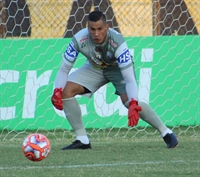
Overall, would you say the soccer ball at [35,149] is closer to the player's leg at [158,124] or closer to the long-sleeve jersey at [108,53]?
the long-sleeve jersey at [108,53]

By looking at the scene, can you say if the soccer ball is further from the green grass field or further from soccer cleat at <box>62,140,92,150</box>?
soccer cleat at <box>62,140,92,150</box>

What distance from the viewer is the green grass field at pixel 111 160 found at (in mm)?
Result: 5648

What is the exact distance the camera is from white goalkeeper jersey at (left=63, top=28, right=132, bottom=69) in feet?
23.6

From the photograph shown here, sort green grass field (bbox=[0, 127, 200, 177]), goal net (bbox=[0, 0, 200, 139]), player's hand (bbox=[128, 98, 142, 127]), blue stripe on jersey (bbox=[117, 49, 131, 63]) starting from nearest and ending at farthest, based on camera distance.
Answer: green grass field (bbox=[0, 127, 200, 177]), player's hand (bbox=[128, 98, 142, 127]), blue stripe on jersey (bbox=[117, 49, 131, 63]), goal net (bbox=[0, 0, 200, 139])

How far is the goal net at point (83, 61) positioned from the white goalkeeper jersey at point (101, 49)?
94.8 inches

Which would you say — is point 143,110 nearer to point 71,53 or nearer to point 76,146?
point 76,146

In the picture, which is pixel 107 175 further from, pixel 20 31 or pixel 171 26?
pixel 171 26

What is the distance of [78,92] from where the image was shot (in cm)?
766

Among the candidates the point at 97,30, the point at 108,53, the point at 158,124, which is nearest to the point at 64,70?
the point at 108,53

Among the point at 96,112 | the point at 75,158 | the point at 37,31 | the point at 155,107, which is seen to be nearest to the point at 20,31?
the point at 37,31

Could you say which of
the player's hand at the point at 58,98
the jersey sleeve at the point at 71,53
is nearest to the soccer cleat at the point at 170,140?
the player's hand at the point at 58,98

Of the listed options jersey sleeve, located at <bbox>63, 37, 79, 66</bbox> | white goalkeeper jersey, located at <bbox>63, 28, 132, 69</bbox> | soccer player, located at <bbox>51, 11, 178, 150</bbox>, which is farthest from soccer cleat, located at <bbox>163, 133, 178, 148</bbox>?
jersey sleeve, located at <bbox>63, 37, 79, 66</bbox>

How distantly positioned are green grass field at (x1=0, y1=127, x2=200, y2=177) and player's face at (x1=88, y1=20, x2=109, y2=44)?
115cm

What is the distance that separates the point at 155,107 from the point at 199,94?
72cm
